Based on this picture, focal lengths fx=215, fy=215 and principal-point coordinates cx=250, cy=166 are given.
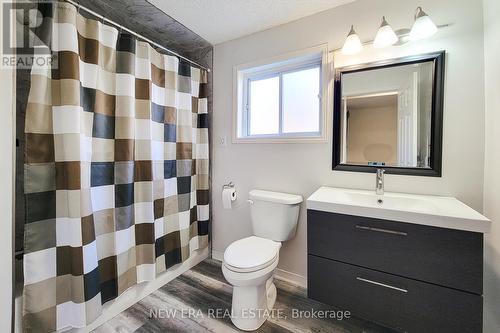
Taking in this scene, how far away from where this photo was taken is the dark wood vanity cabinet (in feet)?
3.09

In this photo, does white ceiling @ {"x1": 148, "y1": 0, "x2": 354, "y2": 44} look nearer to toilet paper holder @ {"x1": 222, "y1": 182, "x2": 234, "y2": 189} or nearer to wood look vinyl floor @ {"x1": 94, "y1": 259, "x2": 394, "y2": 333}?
toilet paper holder @ {"x1": 222, "y1": 182, "x2": 234, "y2": 189}

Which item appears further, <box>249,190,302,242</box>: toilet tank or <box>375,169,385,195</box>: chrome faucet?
<box>249,190,302,242</box>: toilet tank

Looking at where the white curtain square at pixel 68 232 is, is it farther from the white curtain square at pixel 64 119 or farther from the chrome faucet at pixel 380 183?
the chrome faucet at pixel 380 183

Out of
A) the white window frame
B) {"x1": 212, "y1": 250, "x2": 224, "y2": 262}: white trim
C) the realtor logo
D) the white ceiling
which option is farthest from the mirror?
the realtor logo

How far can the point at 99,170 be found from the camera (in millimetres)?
1324

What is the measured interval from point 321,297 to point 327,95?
4.52 feet

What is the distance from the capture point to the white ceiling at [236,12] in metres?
1.54

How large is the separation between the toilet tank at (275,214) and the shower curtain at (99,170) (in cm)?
67

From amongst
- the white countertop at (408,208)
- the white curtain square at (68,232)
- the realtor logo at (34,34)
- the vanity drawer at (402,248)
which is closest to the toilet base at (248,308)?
the vanity drawer at (402,248)

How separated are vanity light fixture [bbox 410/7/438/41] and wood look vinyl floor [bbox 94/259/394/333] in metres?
1.81

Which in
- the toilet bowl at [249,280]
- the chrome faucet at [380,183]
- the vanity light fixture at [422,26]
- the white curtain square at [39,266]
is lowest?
the toilet bowl at [249,280]

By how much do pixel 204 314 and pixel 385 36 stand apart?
2172mm

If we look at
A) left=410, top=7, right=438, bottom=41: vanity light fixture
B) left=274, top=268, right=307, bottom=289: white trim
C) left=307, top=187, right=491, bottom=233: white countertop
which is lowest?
left=274, top=268, right=307, bottom=289: white trim

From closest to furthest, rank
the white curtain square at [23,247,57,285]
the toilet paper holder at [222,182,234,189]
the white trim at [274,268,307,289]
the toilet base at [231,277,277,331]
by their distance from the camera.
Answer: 1. the white curtain square at [23,247,57,285]
2. the toilet base at [231,277,277,331]
3. the white trim at [274,268,307,289]
4. the toilet paper holder at [222,182,234,189]
